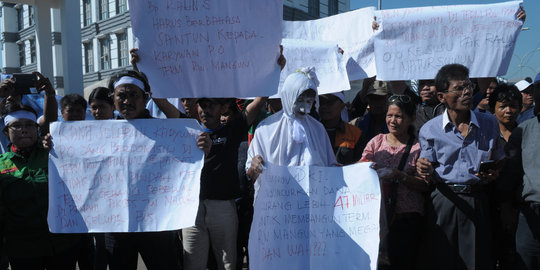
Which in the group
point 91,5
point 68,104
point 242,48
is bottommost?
point 68,104

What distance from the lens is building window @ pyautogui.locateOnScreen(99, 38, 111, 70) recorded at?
26047mm

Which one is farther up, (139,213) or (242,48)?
(242,48)

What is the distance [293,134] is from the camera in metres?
3.10

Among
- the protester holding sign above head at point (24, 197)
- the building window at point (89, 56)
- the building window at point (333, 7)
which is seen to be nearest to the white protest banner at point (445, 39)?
the protester holding sign above head at point (24, 197)

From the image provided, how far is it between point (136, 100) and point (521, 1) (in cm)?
345

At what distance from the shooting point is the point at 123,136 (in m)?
2.96

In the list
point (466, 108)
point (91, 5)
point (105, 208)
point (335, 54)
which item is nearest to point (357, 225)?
point (466, 108)

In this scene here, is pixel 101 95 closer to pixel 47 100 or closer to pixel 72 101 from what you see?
pixel 72 101

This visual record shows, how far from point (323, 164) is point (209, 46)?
3.75ft

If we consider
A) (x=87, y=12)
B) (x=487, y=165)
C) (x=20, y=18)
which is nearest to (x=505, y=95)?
(x=487, y=165)

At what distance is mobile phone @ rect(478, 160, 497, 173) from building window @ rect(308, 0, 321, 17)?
2423cm

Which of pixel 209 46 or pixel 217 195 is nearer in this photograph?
pixel 209 46

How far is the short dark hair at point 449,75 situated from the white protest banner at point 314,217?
916 mm

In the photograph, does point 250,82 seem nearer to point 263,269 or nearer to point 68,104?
point 263,269
